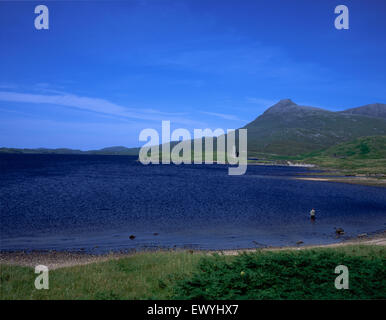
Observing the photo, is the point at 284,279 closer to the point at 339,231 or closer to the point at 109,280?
the point at 109,280

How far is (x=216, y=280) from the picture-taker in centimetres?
1430

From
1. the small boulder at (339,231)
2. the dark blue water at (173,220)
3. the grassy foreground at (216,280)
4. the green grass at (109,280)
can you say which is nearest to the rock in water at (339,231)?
the small boulder at (339,231)

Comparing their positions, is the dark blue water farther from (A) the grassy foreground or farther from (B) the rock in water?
(A) the grassy foreground

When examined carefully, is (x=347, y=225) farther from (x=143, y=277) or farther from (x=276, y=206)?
(x=143, y=277)

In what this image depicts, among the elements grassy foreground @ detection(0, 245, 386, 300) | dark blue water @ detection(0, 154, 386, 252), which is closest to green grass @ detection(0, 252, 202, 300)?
grassy foreground @ detection(0, 245, 386, 300)

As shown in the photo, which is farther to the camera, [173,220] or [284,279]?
[173,220]

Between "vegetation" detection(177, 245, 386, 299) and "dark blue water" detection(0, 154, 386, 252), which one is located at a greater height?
"vegetation" detection(177, 245, 386, 299)

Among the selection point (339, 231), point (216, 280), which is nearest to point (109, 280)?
point (216, 280)

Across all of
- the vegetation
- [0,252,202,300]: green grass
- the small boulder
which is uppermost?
the vegetation

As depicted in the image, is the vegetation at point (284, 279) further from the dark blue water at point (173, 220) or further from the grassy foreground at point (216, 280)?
the dark blue water at point (173, 220)

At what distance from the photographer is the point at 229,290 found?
12.9 m

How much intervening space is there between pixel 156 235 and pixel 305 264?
24.1 meters

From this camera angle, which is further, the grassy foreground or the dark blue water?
the dark blue water

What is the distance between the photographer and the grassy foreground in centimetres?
1273
